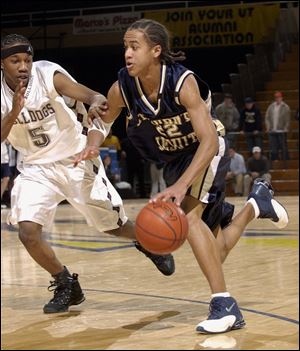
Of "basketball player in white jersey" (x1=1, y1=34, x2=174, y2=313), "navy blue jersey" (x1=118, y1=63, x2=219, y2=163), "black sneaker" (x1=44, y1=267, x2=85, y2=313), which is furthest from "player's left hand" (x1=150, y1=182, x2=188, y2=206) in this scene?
"black sneaker" (x1=44, y1=267, x2=85, y2=313)

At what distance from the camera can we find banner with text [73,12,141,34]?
78.8 feet

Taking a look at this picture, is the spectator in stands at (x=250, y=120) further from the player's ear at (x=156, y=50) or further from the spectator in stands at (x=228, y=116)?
the player's ear at (x=156, y=50)

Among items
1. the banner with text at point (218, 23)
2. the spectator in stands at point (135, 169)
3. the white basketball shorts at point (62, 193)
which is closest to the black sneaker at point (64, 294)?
the white basketball shorts at point (62, 193)

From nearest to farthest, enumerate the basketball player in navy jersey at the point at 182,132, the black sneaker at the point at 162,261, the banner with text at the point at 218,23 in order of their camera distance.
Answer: the basketball player in navy jersey at the point at 182,132 → the black sneaker at the point at 162,261 → the banner with text at the point at 218,23

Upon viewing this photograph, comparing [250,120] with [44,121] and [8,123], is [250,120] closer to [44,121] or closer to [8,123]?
[44,121]

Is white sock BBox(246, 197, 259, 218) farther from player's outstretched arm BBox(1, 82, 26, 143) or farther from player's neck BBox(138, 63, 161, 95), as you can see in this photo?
player's outstretched arm BBox(1, 82, 26, 143)

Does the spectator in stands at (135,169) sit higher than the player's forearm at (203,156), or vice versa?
the player's forearm at (203,156)

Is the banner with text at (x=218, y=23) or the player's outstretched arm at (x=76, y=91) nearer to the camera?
the player's outstretched arm at (x=76, y=91)

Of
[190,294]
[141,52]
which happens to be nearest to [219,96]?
[190,294]

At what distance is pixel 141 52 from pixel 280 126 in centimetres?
1424

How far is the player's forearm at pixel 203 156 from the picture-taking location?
4738 millimetres

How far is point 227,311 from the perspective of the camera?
495cm

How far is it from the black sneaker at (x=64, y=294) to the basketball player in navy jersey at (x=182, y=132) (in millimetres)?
1124

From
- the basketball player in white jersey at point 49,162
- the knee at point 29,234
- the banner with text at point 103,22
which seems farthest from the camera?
the banner with text at point 103,22
